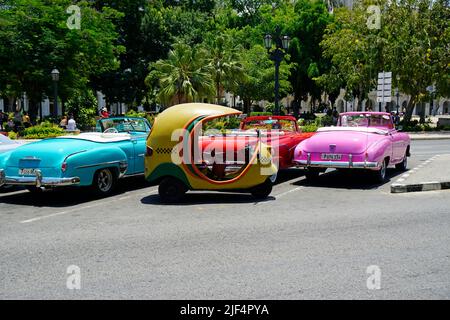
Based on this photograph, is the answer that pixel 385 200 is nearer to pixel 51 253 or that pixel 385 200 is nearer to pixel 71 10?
pixel 51 253

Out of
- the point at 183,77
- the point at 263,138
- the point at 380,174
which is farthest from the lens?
the point at 183,77

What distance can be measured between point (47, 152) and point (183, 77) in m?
28.7

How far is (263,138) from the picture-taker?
10805 millimetres

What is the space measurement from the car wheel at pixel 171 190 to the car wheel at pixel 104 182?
4.14 feet

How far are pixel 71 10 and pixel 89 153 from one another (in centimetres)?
2192

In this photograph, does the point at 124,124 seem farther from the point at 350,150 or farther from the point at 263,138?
the point at 350,150

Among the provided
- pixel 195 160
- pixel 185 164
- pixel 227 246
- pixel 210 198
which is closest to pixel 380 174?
pixel 210 198

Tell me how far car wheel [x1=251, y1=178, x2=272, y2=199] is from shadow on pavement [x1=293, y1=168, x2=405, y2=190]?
2004 mm

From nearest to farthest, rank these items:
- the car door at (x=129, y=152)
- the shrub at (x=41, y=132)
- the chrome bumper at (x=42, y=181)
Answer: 1. the chrome bumper at (x=42, y=181)
2. the car door at (x=129, y=152)
3. the shrub at (x=41, y=132)

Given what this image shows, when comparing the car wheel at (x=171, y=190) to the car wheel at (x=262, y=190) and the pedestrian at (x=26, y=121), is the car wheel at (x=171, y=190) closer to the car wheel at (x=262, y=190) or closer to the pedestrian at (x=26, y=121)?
the car wheel at (x=262, y=190)

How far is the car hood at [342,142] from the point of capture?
34.2 feet

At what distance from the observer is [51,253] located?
18.9 ft

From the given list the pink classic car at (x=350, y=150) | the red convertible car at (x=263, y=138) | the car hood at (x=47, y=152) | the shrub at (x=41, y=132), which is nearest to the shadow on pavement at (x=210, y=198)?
the red convertible car at (x=263, y=138)

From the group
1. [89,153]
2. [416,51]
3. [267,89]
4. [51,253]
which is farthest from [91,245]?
[267,89]
